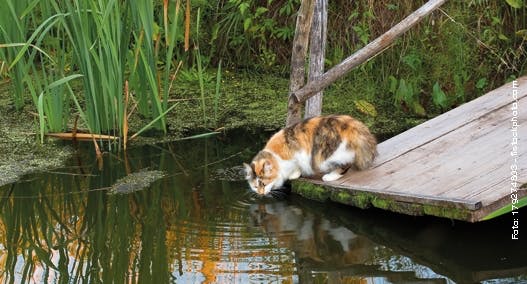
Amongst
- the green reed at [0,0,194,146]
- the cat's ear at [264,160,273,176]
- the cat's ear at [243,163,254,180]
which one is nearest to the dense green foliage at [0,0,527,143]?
the green reed at [0,0,194,146]

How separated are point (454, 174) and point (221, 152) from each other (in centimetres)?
202

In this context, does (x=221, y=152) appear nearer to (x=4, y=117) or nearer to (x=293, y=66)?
(x=293, y=66)

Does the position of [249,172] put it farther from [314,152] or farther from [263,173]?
[314,152]

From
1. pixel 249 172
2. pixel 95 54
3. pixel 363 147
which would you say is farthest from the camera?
pixel 95 54

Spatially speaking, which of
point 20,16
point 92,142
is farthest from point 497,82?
point 20,16

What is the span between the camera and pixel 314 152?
5.46 meters

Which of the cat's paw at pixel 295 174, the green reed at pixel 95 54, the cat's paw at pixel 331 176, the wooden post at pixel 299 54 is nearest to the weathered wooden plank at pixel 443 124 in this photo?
the cat's paw at pixel 331 176

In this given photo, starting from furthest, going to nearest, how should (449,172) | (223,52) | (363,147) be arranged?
(223,52), (363,147), (449,172)

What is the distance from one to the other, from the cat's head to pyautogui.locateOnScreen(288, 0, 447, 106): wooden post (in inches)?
20.1

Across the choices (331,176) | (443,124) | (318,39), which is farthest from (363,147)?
(318,39)

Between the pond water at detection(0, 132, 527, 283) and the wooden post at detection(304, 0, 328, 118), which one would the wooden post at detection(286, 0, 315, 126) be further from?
the pond water at detection(0, 132, 527, 283)

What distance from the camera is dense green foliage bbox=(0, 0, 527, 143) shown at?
20.0 ft

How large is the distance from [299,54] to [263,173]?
3.16 ft

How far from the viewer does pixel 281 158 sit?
18.1 feet
